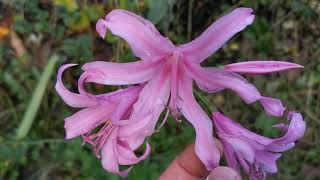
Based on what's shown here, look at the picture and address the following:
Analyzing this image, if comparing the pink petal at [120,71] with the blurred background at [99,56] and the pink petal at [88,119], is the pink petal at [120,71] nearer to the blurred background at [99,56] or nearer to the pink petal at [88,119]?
the pink petal at [88,119]

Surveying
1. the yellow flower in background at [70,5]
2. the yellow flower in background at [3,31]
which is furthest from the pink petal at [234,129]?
the yellow flower in background at [3,31]

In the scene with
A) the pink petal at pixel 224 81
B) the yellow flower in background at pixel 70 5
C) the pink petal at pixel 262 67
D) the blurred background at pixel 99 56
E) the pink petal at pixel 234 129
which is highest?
the pink petal at pixel 262 67

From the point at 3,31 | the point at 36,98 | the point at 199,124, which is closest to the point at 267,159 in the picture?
the point at 199,124

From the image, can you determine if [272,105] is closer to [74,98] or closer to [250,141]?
[250,141]

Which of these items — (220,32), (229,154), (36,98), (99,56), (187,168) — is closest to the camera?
(220,32)

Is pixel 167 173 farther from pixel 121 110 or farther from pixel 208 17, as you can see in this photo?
pixel 208 17

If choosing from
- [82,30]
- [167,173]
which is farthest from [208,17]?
[167,173]
